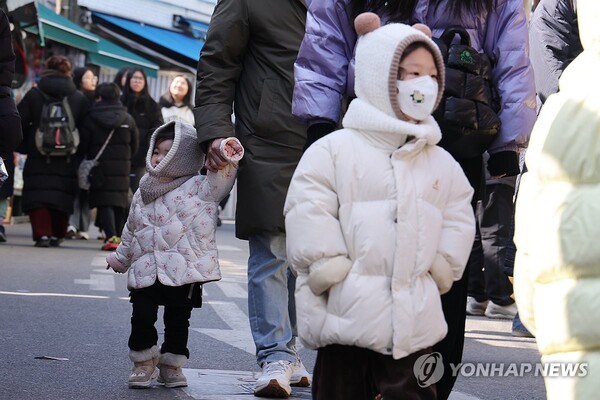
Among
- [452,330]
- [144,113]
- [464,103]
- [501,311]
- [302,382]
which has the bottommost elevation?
[144,113]

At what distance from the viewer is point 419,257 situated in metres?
4.40

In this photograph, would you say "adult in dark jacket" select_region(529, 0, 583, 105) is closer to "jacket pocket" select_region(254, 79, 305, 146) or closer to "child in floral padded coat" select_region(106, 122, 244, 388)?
"jacket pocket" select_region(254, 79, 305, 146)

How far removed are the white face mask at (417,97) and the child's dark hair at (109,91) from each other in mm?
11135

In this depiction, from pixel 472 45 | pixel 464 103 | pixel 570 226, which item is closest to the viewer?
pixel 570 226

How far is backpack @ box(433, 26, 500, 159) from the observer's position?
16.8 feet

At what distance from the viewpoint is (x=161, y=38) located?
31672 millimetres

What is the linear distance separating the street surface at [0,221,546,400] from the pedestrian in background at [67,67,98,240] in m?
4.00

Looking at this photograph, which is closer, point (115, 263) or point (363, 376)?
point (363, 376)

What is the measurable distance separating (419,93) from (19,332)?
399 cm

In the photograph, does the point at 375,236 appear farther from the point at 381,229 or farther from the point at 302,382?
the point at 302,382

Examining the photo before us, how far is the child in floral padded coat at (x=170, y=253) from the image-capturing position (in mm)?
6152

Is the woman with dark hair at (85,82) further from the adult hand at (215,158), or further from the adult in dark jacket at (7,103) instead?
the adult hand at (215,158)

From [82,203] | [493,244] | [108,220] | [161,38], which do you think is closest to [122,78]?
[82,203]

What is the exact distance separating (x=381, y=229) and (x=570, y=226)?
82cm
